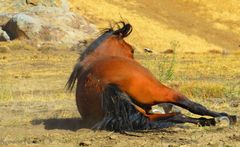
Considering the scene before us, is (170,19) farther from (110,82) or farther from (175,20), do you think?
(110,82)

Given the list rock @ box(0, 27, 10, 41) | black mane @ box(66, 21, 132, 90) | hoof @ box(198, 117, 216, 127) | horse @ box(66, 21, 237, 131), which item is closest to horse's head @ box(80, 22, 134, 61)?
black mane @ box(66, 21, 132, 90)

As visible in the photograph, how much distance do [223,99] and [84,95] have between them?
170 inches

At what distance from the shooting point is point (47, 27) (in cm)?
3388

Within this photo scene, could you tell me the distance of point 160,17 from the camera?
46594mm

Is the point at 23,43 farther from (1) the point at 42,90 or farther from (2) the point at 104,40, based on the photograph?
(2) the point at 104,40

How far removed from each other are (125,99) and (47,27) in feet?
86.7

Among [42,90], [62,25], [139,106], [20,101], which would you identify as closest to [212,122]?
[139,106]

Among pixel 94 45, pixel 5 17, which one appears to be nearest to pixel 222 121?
pixel 94 45

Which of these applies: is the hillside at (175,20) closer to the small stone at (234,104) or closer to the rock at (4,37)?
the rock at (4,37)

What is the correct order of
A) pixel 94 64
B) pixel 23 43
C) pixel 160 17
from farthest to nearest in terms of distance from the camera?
pixel 160 17
pixel 23 43
pixel 94 64

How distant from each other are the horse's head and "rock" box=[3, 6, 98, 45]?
78.3 ft

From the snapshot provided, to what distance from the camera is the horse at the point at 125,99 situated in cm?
792

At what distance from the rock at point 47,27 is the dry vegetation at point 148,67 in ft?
3.56

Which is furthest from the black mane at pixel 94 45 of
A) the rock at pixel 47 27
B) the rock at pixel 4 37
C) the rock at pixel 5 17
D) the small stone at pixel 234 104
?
the rock at pixel 5 17
